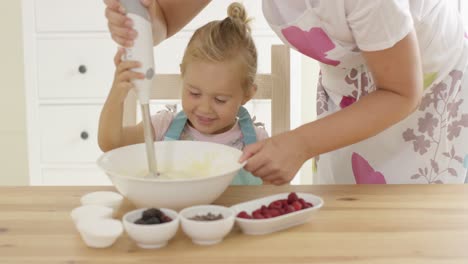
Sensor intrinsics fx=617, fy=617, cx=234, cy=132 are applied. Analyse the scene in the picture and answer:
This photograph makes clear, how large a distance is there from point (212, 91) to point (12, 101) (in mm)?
1560

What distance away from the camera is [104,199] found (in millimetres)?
949

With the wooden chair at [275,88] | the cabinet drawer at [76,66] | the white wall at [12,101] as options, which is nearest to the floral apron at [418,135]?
the wooden chair at [275,88]

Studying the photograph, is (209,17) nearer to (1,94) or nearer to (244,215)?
(1,94)

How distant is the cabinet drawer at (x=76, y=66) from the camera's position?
2408 mm

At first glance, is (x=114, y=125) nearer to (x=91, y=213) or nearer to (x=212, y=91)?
(x=212, y=91)

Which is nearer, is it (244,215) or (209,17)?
(244,215)

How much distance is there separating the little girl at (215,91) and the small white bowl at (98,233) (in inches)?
19.9

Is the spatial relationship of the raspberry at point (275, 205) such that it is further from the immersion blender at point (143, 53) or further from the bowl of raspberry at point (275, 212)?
the immersion blender at point (143, 53)

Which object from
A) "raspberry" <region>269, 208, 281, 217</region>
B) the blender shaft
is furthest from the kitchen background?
"raspberry" <region>269, 208, 281, 217</region>

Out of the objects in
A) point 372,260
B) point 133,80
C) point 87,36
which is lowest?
point 372,260

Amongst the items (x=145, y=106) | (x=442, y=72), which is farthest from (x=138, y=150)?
(x=442, y=72)

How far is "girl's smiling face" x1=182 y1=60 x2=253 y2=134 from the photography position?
1.36 m

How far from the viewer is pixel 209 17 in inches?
94.2

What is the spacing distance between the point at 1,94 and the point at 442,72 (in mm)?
1969
